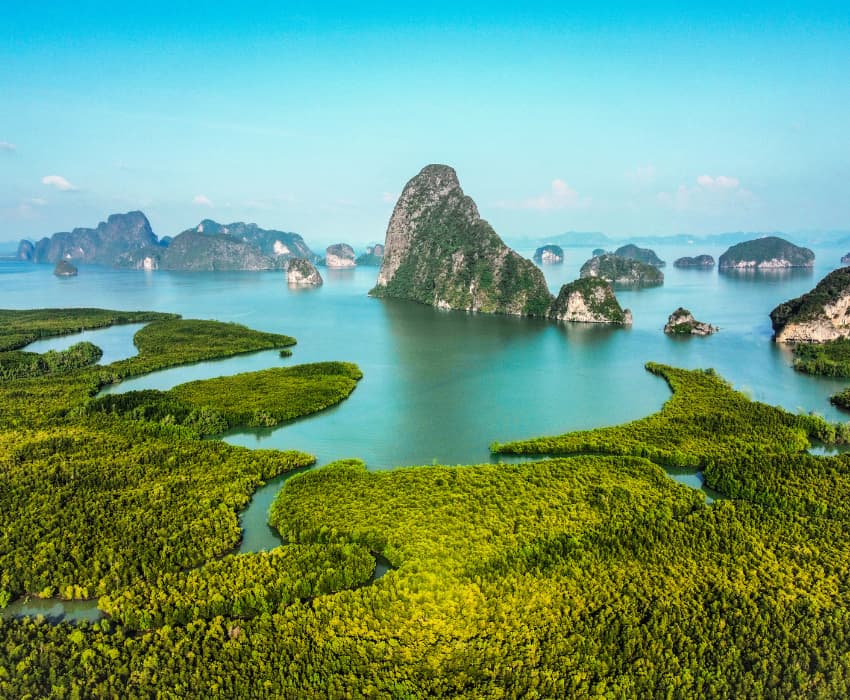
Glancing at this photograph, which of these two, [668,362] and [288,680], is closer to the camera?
[288,680]

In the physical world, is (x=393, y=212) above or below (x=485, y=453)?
above

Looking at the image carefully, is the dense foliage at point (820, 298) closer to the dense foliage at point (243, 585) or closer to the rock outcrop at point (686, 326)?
the rock outcrop at point (686, 326)

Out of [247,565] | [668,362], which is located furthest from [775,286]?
[247,565]

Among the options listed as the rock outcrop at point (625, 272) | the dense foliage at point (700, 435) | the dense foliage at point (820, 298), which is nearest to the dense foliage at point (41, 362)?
the dense foliage at point (700, 435)

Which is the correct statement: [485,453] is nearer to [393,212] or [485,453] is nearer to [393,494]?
[393,494]

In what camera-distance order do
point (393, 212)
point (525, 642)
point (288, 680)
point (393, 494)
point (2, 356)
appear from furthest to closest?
point (393, 212) → point (2, 356) → point (393, 494) → point (525, 642) → point (288, 680)

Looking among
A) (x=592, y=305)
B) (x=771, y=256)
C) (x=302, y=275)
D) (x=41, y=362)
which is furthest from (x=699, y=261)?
(x=41, y=362)

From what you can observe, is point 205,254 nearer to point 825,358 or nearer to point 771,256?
point 771,256
